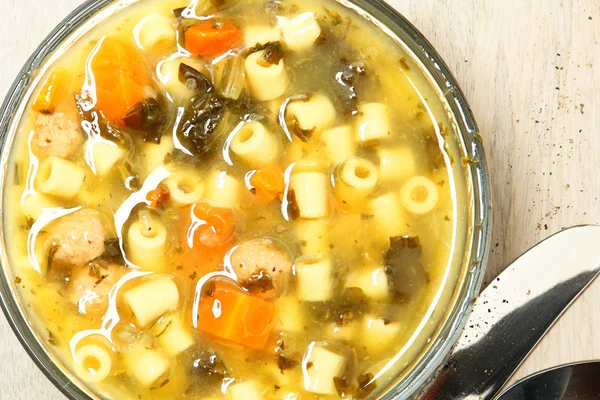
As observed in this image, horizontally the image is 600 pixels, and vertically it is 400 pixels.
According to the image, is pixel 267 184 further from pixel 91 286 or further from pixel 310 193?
pixel 91 286

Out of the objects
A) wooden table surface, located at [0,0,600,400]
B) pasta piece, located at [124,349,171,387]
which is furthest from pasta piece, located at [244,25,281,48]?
pasta piece, located at [124,349,171,387]

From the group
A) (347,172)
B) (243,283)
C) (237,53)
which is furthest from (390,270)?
(237,53)

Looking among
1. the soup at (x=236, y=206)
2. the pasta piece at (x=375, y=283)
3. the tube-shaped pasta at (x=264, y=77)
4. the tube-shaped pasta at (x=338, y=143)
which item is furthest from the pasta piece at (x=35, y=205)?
the pasta piece at (x=375, y=283)

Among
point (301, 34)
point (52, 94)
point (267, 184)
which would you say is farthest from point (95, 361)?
point (301, 34)

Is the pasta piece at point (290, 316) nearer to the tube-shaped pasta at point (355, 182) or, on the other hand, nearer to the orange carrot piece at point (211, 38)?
the tube-shaped pasta at point (355, 182)

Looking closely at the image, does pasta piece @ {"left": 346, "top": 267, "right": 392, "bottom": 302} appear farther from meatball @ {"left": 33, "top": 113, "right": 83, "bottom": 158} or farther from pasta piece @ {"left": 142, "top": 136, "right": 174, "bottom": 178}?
meatball @ {"left": 33, "top": 113, "right": 83, "bottom": 158}

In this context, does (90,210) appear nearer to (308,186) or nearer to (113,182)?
(113,182)
